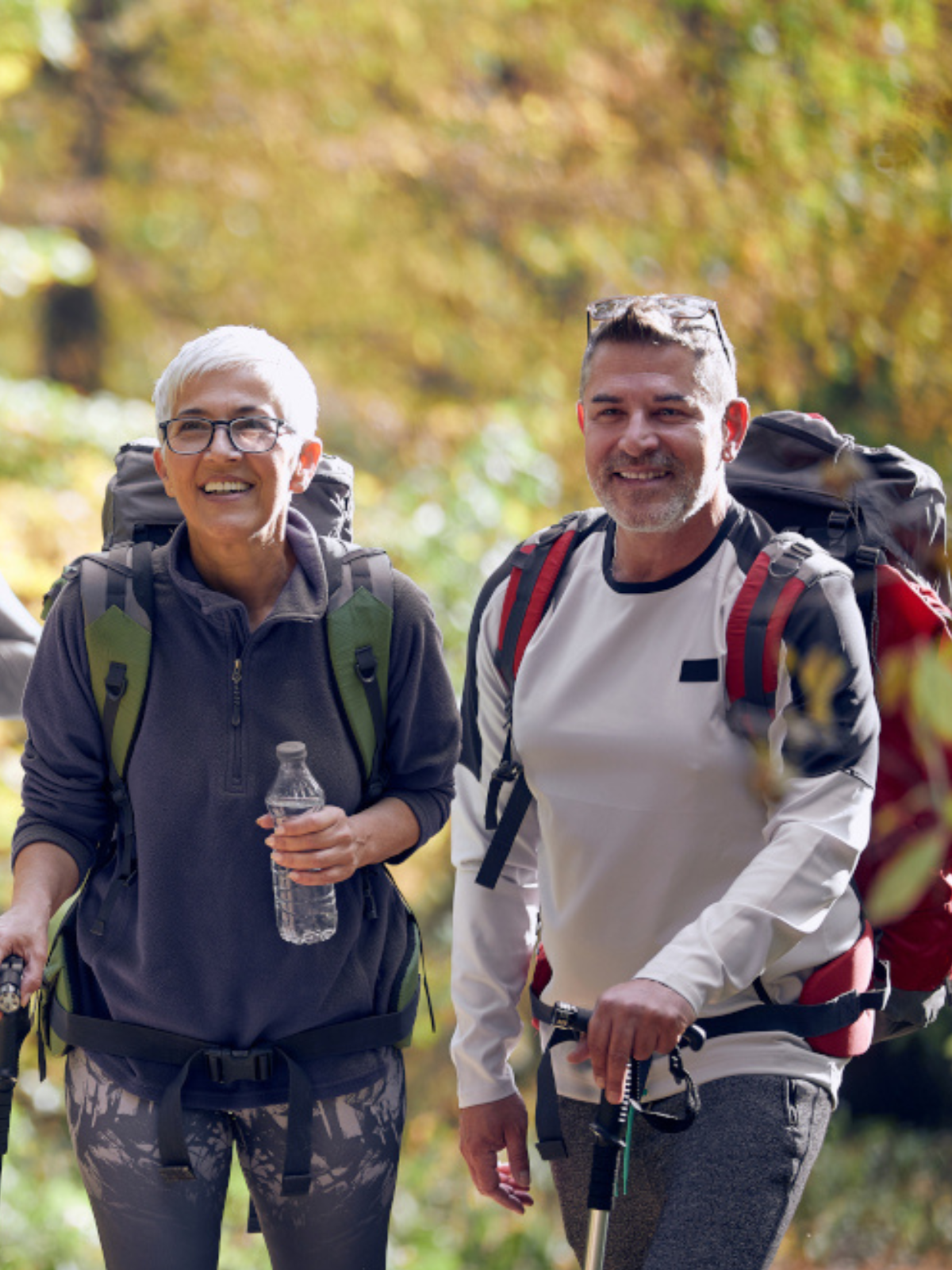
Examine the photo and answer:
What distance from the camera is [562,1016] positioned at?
85.6 inches

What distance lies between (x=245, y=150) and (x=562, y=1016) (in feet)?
35.5

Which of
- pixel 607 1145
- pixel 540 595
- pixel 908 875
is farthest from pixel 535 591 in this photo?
pixel 908 875

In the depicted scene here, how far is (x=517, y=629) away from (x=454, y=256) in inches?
393

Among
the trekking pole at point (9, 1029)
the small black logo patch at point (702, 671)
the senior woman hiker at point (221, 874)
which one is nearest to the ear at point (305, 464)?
the senior woman hiker at point (221, 874)

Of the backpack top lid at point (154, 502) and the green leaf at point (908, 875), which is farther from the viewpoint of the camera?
the backpack top lid at point (154, 502)

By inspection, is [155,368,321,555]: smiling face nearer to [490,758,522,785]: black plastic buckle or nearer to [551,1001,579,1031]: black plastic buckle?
[490,758,522,785]: black plastic buckle

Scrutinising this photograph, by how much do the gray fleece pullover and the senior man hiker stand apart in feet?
0.84

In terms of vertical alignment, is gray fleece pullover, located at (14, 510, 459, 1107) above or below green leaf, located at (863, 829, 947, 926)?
below

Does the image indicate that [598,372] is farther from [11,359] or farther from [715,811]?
[11,359]

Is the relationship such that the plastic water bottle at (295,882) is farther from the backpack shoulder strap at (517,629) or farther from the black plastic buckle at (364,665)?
the backpack shoulder strap at (517,629)

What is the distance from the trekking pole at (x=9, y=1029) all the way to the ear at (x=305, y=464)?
2.76 feet

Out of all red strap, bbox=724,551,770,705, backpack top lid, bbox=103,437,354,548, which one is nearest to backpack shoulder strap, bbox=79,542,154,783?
backpack top lid, bbox=103,437,354,548

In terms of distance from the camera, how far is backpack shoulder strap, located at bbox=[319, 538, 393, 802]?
251 centimetres

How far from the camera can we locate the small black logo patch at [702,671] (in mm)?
2316
